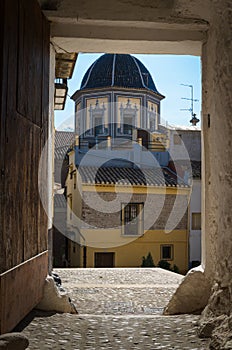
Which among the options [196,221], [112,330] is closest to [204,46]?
[112,330]

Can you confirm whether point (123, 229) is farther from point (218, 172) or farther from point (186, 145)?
point (218, 172)

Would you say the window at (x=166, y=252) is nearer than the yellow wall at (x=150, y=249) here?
No

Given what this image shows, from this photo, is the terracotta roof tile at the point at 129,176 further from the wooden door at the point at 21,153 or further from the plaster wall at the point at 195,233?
the wooden door at the point at 21,153

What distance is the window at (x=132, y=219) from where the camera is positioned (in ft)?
57.3

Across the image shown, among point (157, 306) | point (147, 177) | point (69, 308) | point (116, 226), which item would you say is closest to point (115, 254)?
point (116, 226)

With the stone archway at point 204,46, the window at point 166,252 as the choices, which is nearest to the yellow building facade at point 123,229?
the window at point 166,252

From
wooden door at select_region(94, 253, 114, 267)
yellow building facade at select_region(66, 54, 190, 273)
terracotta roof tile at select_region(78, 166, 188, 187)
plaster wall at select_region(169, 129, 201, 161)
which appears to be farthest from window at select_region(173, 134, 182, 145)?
wooden door at select_region(94, 253, 114, 267)

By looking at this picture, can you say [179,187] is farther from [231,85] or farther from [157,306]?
[231,85]

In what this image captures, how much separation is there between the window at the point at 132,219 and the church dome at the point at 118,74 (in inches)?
349

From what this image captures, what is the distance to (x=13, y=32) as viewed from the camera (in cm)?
262

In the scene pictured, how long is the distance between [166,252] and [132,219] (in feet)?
6.23

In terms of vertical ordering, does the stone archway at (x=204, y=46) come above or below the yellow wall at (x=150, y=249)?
above

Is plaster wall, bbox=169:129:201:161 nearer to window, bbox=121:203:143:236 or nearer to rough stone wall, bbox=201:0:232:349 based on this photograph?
window, bbox=121:203:143:236

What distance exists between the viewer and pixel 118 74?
81.6 feet
